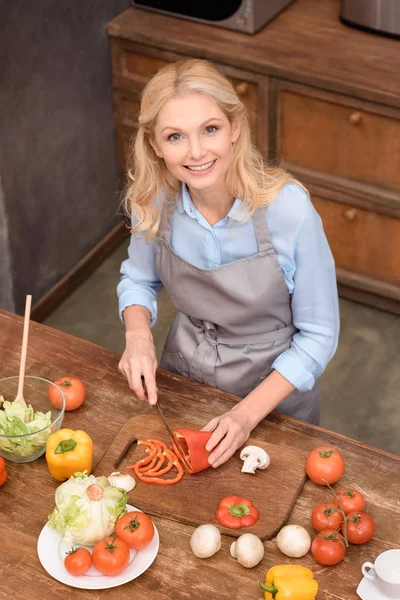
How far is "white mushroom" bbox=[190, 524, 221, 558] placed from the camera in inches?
70.1

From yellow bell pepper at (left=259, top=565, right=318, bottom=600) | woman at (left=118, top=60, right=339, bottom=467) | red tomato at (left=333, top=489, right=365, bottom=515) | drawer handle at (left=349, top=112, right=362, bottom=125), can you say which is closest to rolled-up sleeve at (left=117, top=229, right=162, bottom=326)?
woman at (left=118, top=60, right=339, bottom=467)

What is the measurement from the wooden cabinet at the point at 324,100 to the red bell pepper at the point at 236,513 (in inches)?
74.5

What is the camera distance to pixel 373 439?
341cm

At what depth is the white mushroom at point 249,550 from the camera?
1763 mm

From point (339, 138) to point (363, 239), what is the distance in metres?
0.46

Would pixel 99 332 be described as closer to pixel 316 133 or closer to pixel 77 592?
pixel 316 133

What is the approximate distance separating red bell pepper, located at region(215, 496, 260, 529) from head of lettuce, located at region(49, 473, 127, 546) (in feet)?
0.67

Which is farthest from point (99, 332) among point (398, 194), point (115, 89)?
point (398, 194)

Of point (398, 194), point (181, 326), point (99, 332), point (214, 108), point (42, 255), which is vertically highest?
point (214, 108)

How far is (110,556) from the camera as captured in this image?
173 centimetres

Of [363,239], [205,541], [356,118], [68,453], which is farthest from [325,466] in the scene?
[363,239]

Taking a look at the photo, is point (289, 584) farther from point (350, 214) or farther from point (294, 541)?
point (350, 214)

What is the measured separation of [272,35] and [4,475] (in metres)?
2.27

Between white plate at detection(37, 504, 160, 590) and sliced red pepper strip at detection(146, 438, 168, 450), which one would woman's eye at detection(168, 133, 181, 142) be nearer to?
sliced red pepper strip at detection(146, 438, 168, 450)
